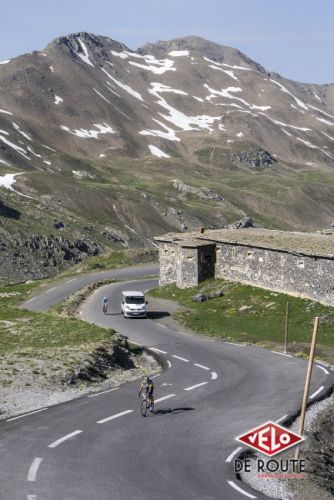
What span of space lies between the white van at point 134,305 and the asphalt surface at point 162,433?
12.9 meters

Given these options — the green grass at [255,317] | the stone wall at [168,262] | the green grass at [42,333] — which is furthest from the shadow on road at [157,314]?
the stone wall at [168,262]

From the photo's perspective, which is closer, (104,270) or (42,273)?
(104,270)

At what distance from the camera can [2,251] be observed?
371 feet

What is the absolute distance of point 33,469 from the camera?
21.0 meters

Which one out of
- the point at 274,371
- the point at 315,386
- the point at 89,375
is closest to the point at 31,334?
the point at 89,375

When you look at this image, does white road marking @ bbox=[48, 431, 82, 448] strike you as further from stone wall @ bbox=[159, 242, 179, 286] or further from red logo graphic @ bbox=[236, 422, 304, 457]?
stone wall @ bbox=[159, 242, 179, 286]

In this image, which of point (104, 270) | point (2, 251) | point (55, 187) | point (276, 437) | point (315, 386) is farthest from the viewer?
point (55, 187)

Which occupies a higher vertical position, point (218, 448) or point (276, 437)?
point (276, 437)

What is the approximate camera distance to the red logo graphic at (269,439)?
20.5m

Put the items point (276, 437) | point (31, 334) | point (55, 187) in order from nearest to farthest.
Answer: point (276, 437) < point (31, 334) < point (55, 187)

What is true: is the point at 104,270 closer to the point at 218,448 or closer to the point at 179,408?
the point at 179,408

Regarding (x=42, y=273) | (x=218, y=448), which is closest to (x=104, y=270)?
(x=42, y=273)

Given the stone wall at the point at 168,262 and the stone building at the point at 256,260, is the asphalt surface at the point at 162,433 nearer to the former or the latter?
the stone building at the point at 256,260

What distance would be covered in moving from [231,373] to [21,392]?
12.1m
